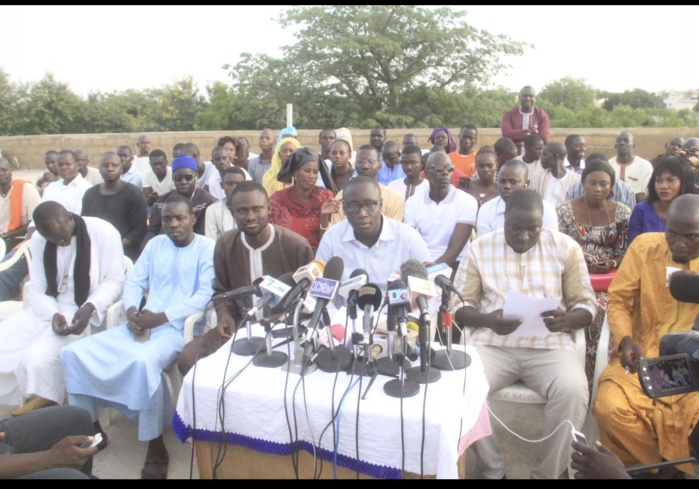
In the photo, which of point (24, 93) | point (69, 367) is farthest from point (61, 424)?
point (24, 93)

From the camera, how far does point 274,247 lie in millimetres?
3689

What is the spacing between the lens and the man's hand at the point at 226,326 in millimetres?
3379

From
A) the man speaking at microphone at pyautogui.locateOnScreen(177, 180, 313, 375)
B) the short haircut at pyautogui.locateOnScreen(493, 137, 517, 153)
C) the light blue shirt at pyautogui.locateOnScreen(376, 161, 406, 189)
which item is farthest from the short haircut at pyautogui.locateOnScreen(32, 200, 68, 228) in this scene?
the short haircut at pyautogui.locateOnScreen(493, 137, 517, 153)

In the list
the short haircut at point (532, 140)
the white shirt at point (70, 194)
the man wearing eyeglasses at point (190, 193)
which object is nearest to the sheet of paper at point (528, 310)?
the man wearing eyeglasses at point (190, 193)

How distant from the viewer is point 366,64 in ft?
60.2

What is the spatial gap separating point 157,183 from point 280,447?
17.2 ft

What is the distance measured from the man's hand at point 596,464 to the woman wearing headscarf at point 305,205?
3.00 metres

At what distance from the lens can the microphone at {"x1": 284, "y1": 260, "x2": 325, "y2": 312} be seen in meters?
2.34

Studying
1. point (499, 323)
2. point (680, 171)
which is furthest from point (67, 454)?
point (680, 171)

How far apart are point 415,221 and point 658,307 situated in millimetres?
2185

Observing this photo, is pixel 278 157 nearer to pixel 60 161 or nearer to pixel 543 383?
pixel 60 161

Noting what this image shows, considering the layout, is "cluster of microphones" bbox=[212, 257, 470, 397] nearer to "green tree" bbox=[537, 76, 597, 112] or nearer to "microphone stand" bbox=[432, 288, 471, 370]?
"microphone stand" bbox=[432, 288, 471, 370]

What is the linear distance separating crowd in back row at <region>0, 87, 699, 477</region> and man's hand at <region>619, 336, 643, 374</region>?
0.79 ft

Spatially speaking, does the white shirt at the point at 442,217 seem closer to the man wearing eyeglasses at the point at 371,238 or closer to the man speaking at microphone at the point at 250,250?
the man wearing eyeglasses at the point at 371,238
